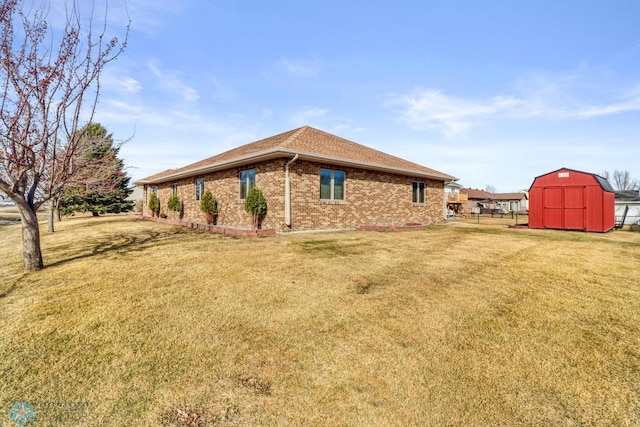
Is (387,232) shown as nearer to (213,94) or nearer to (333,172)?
(333,172)

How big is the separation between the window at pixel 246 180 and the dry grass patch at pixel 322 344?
269 inches

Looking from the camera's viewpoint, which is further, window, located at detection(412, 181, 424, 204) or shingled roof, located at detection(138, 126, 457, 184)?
window, located at detection(412, 181, 424, 204)

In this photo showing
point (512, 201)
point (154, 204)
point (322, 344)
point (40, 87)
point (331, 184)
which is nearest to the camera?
point (322, 344)

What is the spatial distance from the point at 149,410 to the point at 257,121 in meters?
17.3

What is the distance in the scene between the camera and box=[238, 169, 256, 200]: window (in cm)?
1258

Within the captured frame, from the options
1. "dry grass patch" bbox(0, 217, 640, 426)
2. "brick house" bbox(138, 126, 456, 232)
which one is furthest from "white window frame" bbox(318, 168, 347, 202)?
"dry grass patch" bbox(0, 217, 640, 426)

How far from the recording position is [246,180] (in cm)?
1289

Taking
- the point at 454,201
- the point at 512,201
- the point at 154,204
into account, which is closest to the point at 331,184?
the point at 154,204

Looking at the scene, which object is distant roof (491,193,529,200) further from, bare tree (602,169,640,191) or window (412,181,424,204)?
window (412,181,424,204)

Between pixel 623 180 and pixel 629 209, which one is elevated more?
pixel 623 180

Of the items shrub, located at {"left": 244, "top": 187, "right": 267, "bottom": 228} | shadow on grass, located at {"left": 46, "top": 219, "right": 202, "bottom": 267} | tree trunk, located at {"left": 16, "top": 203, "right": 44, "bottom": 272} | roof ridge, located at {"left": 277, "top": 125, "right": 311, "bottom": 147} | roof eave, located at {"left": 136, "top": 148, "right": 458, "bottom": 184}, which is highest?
roof ridge, located at {"left": 277, "top": 125, "right": 311, "bottom": 147}

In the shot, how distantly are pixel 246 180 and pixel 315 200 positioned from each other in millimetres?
3506

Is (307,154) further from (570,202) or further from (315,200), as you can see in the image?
(570,202)

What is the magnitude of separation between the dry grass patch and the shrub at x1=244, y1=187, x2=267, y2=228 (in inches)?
211
